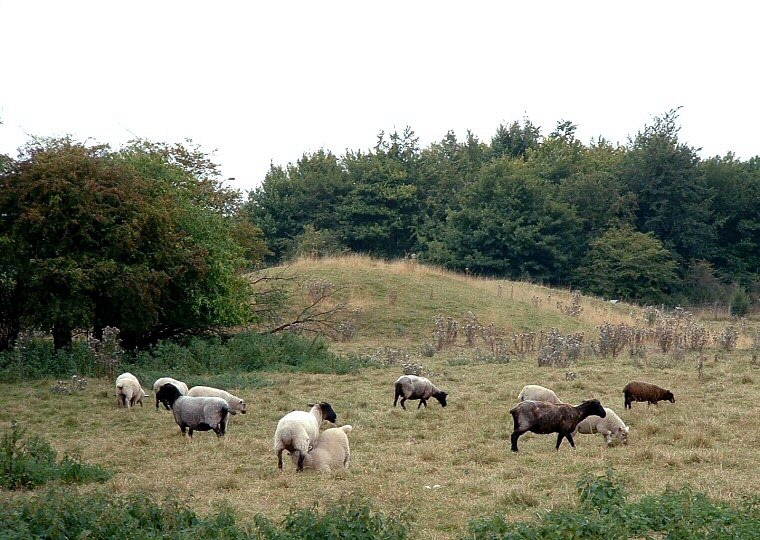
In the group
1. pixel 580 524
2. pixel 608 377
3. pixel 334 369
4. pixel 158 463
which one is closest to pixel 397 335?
pixel 334 369

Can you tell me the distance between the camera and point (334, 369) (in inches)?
830

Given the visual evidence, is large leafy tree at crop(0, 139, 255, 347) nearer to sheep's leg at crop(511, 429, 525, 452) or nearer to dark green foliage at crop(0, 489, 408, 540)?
sheep's leg at crop(511, 429, 525, 452)

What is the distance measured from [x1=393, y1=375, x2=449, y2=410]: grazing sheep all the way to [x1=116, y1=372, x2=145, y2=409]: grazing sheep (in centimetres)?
494

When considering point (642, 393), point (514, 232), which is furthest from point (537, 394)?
point (514, 232)

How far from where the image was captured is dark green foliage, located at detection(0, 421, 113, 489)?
9461 millimetres

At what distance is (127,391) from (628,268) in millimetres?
38366

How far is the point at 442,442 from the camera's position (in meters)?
12.5

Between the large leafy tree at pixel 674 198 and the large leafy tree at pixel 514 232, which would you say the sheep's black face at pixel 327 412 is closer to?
the large leafy tree at pixel 514 232

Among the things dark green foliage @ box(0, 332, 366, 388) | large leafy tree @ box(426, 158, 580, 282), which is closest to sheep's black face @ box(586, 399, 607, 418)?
dark green foliage @ box(0, 332, 366, 388)

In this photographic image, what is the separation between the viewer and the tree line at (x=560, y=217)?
1957 inches

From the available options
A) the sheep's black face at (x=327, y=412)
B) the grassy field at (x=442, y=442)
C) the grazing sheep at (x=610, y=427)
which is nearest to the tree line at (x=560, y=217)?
the grassy field at (x=442, y=442)

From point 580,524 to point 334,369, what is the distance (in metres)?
14.3

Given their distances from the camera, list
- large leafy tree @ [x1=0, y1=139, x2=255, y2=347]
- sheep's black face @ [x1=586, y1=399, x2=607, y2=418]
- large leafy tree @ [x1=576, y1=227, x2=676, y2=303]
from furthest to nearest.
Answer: large leafy tree @ [x1=576, y1=227, x2=676, y2=303]
large leafy tree @ [x1=0, y1=139, x2=255, y2=347]
sheep's black face @ [x1=586, y1=399, x2=607, y2=418]

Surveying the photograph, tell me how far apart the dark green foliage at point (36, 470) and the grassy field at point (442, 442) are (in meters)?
0.39
